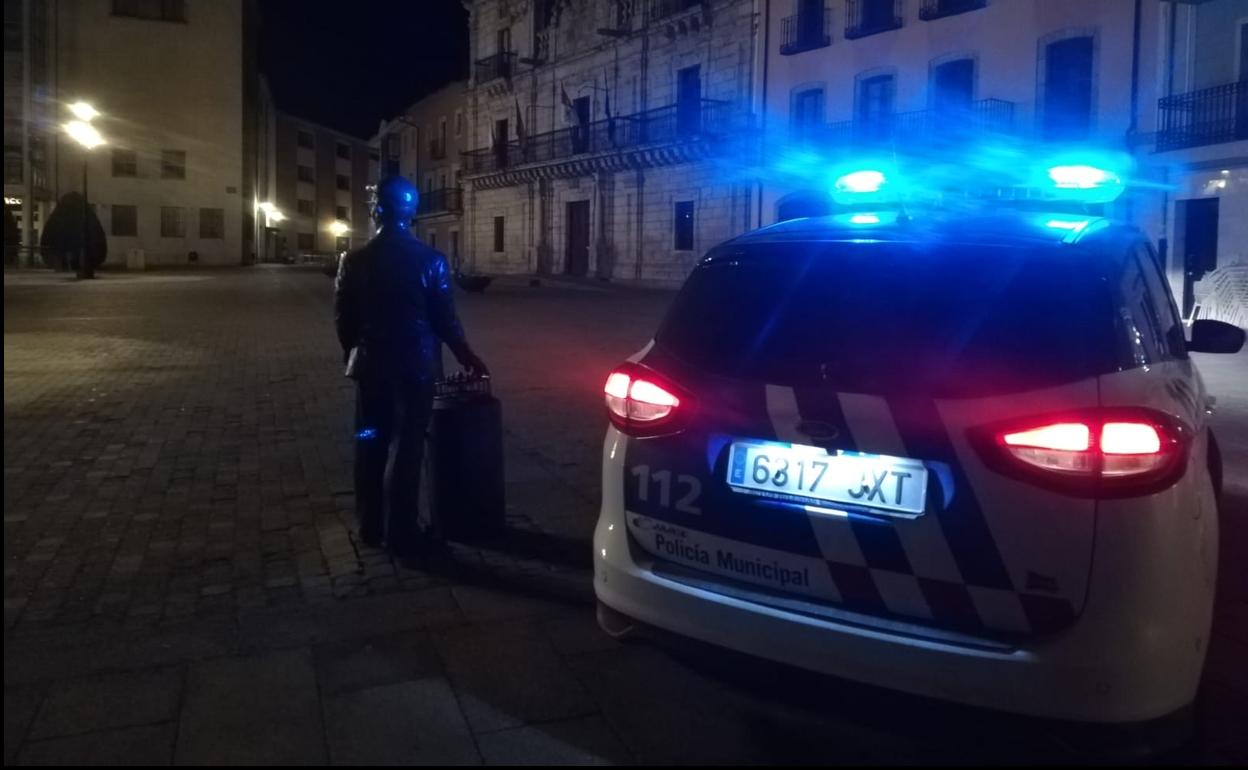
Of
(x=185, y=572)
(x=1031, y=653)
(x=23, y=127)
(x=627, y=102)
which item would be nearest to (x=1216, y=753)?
(x=1031, y=653)

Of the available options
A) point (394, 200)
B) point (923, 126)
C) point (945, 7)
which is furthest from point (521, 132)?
point (394, 200)

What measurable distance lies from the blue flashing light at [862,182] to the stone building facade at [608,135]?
33387 mm

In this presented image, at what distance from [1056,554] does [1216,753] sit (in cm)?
114

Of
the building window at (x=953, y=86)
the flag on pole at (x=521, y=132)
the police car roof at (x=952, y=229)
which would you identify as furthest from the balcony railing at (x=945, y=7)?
the police car roof at (x=952, y=229)

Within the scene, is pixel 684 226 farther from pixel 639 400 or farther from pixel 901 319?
pixel 901 319

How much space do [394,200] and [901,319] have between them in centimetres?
287

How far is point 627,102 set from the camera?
143ft

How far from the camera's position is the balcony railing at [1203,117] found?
75.6 feet

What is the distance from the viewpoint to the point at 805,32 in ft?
116

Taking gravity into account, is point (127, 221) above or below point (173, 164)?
below

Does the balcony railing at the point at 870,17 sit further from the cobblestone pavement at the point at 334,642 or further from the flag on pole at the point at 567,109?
the cobblestone pavement at the point at 334,642

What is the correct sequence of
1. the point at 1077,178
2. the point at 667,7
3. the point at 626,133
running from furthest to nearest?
the point at 626,133 → the point at 667,7 → the point at 1077,178

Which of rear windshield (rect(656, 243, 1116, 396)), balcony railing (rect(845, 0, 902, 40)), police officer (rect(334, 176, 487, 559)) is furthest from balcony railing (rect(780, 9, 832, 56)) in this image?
rear windshield (rect(656, 243, 1116, 396))

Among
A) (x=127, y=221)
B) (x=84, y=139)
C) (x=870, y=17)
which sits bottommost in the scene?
(x=127, y=221)
